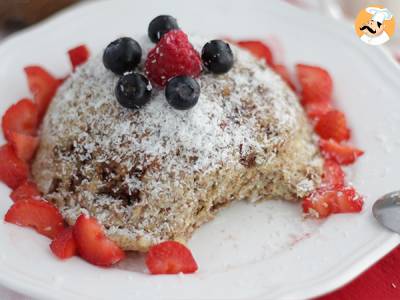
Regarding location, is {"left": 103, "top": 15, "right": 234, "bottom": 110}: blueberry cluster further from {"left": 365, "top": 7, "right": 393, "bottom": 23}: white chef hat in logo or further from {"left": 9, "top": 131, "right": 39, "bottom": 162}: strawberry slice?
{"left": 365, "top": 7, "right": 393, "bottom": 23}: white chef hat in logo

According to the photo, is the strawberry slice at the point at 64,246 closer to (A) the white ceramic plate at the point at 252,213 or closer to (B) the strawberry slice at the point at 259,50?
(A) the white ceramic plate at the point at 252,213

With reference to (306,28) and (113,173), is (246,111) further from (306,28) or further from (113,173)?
(306,28)

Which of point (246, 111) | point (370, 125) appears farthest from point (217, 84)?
point (370, 125)

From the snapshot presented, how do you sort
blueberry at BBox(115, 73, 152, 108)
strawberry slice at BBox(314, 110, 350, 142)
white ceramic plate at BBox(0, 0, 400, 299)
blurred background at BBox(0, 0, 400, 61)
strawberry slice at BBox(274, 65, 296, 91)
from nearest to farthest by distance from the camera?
white ceramic plate at BBox(0, 0, 400, 299)
blueberry at BBox(115, 73, 152, 108)
strawberry slice at BBox(314, 110, 350, 142)
strawberry slice at BBox(274, 65, 296, 91)
blurred background at BBox(0, 0, 400, 61)

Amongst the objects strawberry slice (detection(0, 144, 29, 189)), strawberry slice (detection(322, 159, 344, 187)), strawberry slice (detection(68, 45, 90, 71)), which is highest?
strawberry slice (detection(68, 45, 90, 71))

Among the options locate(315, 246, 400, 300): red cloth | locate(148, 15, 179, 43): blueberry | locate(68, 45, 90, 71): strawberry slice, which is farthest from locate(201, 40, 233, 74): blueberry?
locate(315, 246, 400, 300): red cloth

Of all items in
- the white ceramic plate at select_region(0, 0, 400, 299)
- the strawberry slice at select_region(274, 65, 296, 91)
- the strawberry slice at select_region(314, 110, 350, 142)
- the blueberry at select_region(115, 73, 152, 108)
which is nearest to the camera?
the white ceramic plate at select_region(0, 0, 400, 299)

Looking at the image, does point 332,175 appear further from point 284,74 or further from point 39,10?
point 39,10
